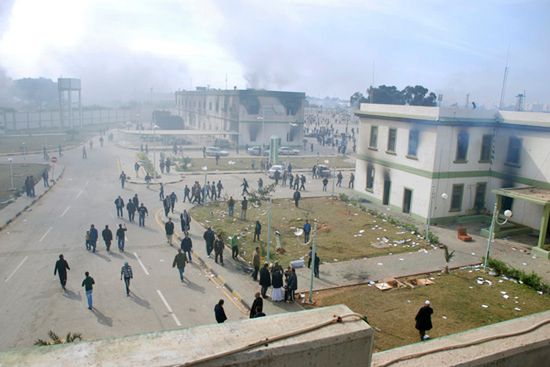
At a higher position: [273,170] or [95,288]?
[273,170]

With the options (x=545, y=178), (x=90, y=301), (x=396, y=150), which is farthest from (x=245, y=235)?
(x=545, y=178)

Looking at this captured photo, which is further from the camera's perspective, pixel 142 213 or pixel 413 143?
pixel 413 143

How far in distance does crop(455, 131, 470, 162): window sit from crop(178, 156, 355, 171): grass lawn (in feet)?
72.3

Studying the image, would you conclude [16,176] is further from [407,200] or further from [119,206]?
[407,200]

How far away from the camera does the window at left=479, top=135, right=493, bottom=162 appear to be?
25.0m

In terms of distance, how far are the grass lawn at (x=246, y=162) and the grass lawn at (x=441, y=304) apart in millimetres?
28349

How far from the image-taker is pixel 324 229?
74.4ft

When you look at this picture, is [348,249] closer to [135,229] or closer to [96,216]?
[135,229]

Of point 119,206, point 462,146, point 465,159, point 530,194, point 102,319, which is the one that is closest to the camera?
point 102,319

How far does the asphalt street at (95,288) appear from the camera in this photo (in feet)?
40.4

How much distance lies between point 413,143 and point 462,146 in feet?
8.44

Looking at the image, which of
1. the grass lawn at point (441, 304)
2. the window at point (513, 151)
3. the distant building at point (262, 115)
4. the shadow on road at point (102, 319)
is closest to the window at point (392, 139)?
the window at point (513, 151)

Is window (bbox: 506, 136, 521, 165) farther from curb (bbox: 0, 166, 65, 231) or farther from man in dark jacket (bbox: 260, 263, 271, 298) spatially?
curb (bbox: 0, 166, 65, 231)

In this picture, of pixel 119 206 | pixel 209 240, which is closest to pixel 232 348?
pixel 209 240
